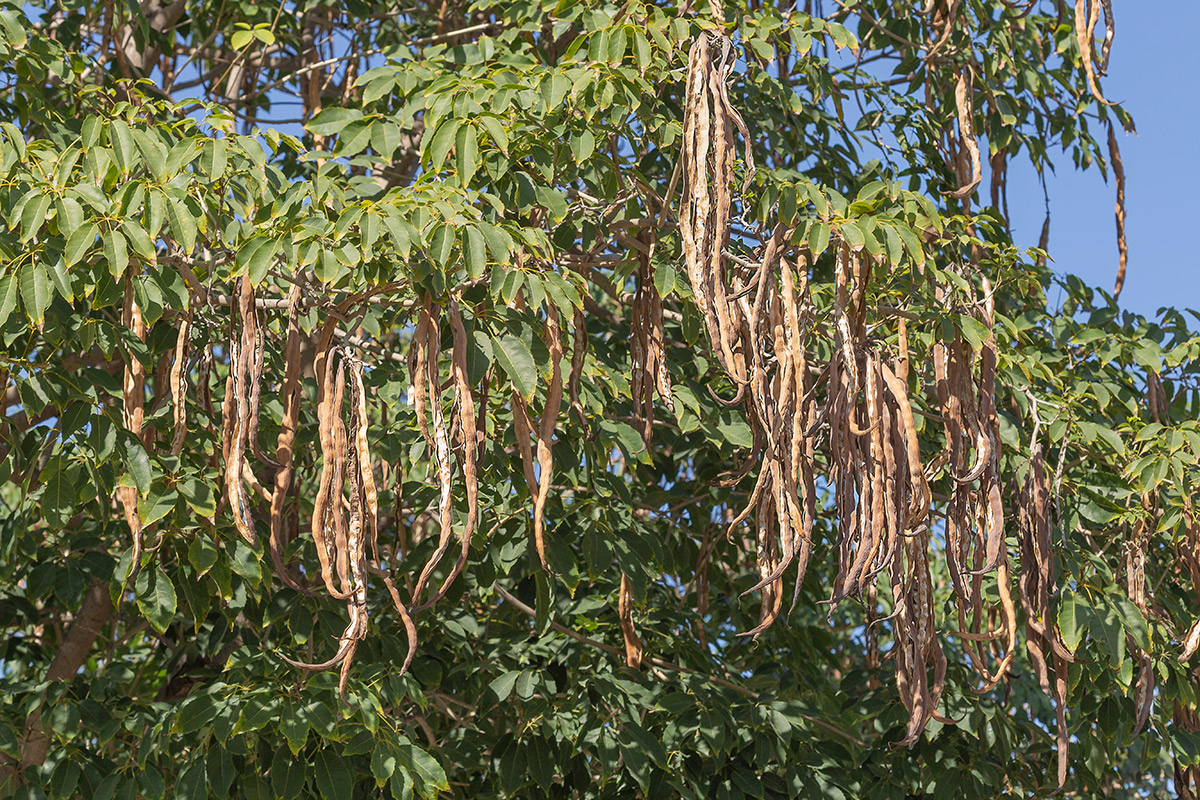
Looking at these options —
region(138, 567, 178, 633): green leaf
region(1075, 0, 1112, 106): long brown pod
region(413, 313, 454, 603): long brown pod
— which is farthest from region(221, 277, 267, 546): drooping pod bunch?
region(1075, 0, 1112, 106): long brown pod

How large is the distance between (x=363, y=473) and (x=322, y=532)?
0.52 ft

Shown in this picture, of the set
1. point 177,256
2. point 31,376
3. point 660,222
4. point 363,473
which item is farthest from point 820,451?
point 31,376

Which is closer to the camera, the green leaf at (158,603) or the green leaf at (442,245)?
the green leaf at (442,245)

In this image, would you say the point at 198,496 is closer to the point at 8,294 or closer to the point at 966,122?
the point at 8,294

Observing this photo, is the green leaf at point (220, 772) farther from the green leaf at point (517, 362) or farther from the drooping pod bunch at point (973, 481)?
the drooping pod bunch at point (973, 481)

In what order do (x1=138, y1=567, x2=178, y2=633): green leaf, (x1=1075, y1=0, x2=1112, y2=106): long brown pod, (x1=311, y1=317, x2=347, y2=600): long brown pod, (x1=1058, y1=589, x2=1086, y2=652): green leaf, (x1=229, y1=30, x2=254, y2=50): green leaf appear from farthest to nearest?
(x1=229, y1=30, x2=254, y2=50): green leaf
(x1=1075, y1=0, x2=1112, y2=106): long brown pod
(x1=1058, y1=589, x2=1086, y2=652): green leaf
(x1=138, y1=567, x2=178, y2=633): green leaf
(x1=311, y1=317, x2=347, y2=600): long brown pod

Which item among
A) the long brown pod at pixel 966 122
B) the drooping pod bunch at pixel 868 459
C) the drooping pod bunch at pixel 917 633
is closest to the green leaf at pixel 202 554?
the drooping pod bunch at pixel 868 459

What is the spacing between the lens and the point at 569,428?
3199 mm

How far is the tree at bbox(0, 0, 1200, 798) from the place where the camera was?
2.48m

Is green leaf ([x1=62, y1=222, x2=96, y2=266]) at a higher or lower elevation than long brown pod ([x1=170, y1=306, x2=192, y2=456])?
higher

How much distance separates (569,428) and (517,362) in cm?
81

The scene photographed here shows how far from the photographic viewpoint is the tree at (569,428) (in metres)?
2.48

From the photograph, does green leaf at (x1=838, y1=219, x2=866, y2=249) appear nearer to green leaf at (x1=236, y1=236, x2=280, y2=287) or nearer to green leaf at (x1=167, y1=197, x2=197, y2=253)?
green leaf at (x1=236, y1=236, x2=280, y2=287)

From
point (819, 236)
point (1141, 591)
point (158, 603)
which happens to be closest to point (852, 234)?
point (819, 236)
